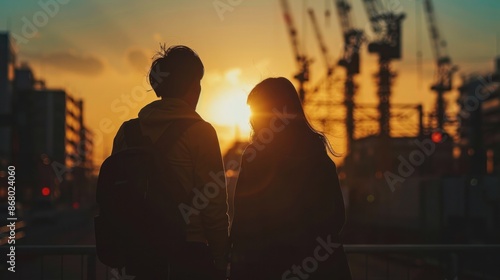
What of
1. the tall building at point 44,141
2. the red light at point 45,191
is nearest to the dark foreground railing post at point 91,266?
the tall building at point 44,141

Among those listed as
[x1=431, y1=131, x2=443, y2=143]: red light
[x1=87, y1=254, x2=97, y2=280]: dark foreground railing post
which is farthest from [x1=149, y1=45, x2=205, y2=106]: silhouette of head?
[x1=431, y1=131, x2=443, y2=143]: red light

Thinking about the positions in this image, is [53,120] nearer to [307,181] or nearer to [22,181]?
[22,181]

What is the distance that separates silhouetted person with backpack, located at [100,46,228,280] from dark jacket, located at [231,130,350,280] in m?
0.16

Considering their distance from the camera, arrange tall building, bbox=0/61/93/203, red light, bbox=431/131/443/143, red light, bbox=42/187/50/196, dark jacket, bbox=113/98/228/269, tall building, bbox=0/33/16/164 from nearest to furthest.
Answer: dark jacket, bbox=113/98/228/269
red light, bbox=431/131/443/143
tall building, bbox=0/61/93/203
red light, bbox=42/187/50/196
tall building, bbox=0/33/16/164

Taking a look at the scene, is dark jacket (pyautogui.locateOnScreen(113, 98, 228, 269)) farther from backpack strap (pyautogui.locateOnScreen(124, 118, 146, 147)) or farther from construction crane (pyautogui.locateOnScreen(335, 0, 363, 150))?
construction crane (pyautogui.locateOnScreen(335, 0, 363, 150))

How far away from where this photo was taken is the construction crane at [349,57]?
7336 cm

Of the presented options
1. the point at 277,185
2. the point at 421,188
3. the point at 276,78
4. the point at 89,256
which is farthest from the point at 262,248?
the point at 421,188

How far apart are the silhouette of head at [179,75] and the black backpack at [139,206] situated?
0.31 metres

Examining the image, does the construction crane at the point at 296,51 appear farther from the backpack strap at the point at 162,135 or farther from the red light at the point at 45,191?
the backpack strap at the point at 162,135

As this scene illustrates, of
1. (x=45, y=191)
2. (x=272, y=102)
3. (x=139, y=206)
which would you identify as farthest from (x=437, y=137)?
(x=45, y=191)

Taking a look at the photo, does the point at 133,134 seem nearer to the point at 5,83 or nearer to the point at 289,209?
the point at 289,209

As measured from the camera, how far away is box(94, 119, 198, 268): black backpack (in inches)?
135

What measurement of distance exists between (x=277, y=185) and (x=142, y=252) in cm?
72

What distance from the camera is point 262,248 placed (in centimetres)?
371
